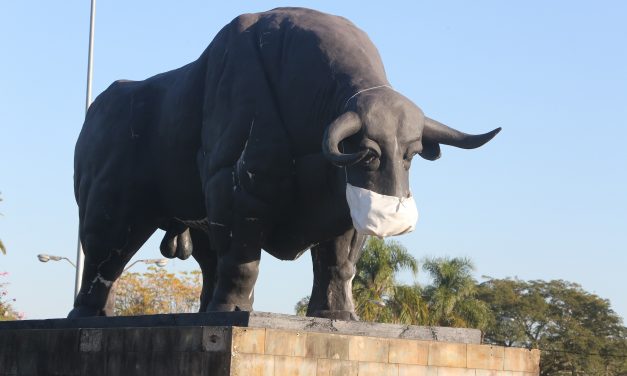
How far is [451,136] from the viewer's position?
948 centimetres

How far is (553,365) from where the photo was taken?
5147 centimetres

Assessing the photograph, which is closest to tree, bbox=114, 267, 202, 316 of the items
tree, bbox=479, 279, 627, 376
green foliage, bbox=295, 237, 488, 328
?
green foliage, bbox=295, 237, 488, 328

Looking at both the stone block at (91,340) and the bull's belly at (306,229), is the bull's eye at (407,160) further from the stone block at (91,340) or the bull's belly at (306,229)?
the stone block at (91,340)

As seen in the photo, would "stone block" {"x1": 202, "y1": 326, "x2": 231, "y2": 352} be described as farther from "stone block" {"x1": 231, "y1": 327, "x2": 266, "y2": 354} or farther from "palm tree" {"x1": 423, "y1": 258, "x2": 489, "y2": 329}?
"palm tree" {"x1": 423, "y1": 258, "x2": 489, "y2": 329}

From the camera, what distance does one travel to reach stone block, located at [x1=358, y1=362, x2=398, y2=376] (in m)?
8.79

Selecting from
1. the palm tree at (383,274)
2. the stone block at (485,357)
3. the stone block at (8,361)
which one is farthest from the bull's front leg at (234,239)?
the palm tree at (383,274)

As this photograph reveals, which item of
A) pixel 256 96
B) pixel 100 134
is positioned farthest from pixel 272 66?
pixel 100 134

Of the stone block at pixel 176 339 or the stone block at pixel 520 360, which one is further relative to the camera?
the stone block at pixel 520 360

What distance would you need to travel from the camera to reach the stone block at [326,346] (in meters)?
8.52

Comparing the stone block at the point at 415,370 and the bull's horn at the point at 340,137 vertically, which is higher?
the bull's horn at the point at 340,137

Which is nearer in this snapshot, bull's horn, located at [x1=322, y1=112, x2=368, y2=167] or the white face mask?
bull's horn, located at [x1=322, y1=112, x2=368, y2=167]

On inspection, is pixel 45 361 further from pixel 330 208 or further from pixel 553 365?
pixel 553 365

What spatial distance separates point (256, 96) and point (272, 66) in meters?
0.39

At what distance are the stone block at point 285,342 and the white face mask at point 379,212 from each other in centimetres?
102
